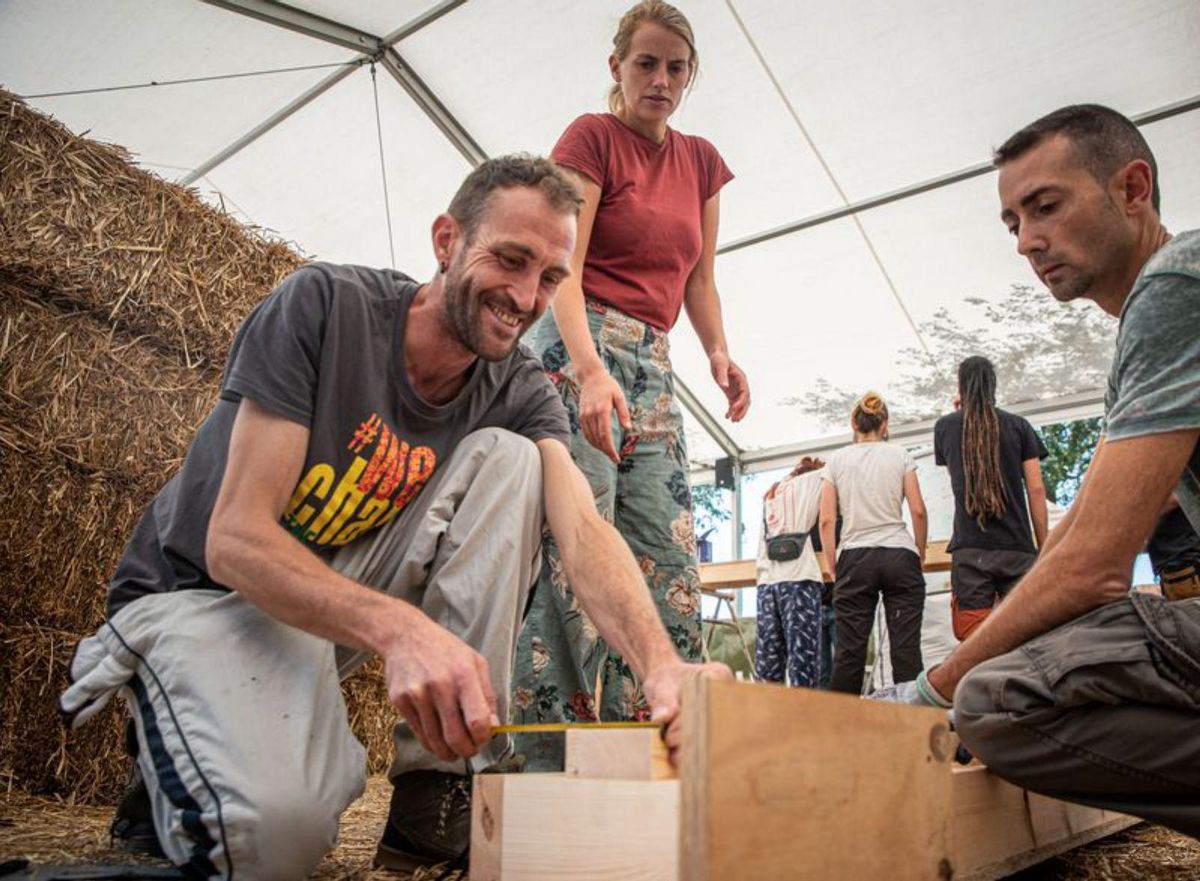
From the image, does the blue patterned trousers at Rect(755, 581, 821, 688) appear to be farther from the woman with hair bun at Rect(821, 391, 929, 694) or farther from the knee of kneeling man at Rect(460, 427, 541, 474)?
the knee of kneeling man at Rect(460, 427, 541, 474)

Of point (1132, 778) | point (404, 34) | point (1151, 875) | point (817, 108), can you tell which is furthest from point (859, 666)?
point (404, 34)

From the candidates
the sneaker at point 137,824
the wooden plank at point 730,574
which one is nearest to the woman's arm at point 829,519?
the wooden plank at point 730,574

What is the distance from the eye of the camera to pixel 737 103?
443cm

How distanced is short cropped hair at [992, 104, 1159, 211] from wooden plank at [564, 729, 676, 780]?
3.73 feet

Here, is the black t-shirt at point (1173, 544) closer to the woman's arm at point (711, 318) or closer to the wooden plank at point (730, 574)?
the woman's arm at point (711, 318)

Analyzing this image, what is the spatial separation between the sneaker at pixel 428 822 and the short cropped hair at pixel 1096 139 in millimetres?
1261

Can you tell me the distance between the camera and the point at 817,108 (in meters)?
4.38

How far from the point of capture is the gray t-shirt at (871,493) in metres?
3.52

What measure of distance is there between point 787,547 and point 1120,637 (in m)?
2.90

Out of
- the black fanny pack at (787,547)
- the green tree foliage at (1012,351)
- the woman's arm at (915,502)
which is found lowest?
the black fanny pack at (787,547)

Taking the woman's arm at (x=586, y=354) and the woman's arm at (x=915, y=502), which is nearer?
the woman's arm at (x=586, y=354)

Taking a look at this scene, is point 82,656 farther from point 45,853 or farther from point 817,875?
point 817,875

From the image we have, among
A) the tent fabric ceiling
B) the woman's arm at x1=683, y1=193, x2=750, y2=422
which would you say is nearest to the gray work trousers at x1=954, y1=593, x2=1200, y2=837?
the woman's arm at x1=683, y1=193, x2=750, y2=422

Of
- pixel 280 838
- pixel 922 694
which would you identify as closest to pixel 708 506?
pixel 922 694
